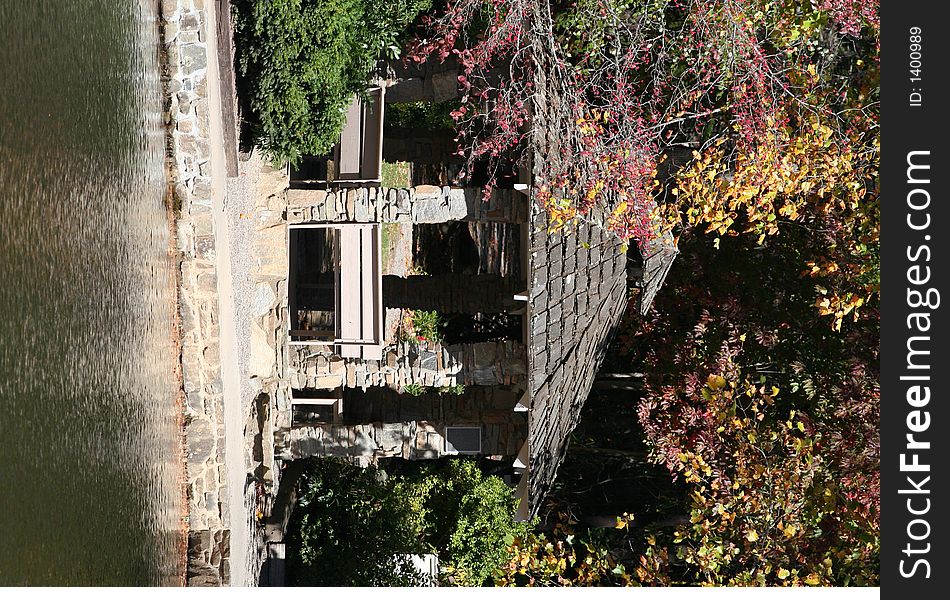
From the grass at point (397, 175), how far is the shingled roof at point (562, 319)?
12.7 feet

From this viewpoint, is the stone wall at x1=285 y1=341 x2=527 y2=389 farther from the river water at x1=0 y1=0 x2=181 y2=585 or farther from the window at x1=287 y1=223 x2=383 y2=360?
the river water at x1=0 y1=0 x2=181 y2=585

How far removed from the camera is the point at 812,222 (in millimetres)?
13086

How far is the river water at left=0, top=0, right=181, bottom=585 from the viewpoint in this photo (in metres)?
8.05

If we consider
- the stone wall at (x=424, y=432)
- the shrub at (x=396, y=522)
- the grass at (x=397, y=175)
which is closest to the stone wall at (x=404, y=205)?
the stone wall at (x=424, y=432)

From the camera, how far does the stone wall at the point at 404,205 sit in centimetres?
1122

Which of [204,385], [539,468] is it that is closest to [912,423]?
[539,468]

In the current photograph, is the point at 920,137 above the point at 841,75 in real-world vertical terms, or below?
below

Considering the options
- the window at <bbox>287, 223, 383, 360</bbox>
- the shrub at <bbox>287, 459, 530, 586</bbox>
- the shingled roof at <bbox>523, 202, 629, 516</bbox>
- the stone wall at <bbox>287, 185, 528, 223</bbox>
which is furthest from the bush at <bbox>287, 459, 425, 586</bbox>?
the stone wall at <bbox>287, 185, 528, 223</bbox>

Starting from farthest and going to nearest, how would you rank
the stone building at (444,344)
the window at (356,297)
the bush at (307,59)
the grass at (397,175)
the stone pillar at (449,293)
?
the grass at (397,175) < the stone pillar at (449,293) < the window at (356,297) < the stone building at (444,344) < the bush at (307,59)

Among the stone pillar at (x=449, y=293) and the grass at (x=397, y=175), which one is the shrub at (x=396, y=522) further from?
the grass at (x=397, y=175)

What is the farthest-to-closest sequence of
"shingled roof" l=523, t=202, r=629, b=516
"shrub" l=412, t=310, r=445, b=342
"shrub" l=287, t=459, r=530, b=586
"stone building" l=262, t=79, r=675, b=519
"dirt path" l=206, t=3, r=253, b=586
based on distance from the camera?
"shrub" l=412, t=310, r=445, b=342
"shrub" l=287, t=459, r=530, b=586
"stone building" l=262, t=79, r=675, b=519
"shingled roof" l=523, t=202, r=629, b=516
"dirt path" l=206, t=3, r=253, b=586

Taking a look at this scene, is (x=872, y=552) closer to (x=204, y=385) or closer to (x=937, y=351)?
(x=937, y=351)

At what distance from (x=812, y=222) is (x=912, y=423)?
15.4ft

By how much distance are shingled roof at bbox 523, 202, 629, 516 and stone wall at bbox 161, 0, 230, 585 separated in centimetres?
341
